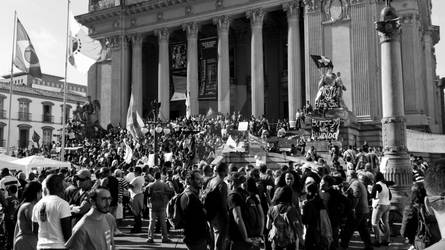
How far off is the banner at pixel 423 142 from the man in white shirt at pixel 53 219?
10936mm

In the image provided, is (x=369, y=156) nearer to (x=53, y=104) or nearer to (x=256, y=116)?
(x=256, y=116)

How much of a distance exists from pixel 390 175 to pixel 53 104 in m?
60.5

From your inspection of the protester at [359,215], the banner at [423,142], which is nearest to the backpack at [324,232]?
the protester at [359,215]

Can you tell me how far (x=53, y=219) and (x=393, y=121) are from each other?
395 inches

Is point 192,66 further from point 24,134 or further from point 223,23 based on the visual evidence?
point 24,134

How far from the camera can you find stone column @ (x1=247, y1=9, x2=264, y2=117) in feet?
126

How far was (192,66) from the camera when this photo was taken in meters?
42.3

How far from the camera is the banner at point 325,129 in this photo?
86.8ft

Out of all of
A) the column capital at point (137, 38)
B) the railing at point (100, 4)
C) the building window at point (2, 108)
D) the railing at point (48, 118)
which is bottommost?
the railing at point (48, 118)

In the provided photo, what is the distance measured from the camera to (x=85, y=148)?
37.6 meters

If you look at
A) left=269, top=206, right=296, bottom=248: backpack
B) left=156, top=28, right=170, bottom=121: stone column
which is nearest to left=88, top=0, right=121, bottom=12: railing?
left=156, top=28, right=170, bottom=121: stone column

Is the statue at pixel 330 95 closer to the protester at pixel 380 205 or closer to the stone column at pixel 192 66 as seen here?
the stone column at pixel 192 66

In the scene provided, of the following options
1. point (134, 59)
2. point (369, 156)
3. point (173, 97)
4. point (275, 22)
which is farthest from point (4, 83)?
point (369, 156)

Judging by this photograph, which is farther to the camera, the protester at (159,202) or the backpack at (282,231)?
the protester at (159,202)
